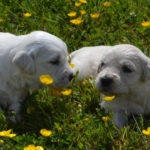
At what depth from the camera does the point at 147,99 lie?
5.04 metres

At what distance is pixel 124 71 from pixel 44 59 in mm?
764

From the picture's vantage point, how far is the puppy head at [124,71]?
15.8 feet

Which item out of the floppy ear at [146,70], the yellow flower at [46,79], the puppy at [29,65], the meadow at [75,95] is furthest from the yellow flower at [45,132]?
the floppy ear at [146,70]

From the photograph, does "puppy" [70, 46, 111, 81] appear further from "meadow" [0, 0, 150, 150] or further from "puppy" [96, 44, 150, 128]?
"puppy" [96, 44, 150, 128]

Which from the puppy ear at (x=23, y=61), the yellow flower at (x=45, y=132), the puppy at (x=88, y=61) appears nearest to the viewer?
the yellow flower at (x=45, y=132)

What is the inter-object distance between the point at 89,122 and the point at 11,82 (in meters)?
0.87

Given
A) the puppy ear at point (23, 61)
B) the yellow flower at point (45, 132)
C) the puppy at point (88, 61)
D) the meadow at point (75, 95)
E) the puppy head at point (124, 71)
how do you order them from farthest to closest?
the puppy at point (88, 61)
the puppy head at point (124, 71)
the puppy ear at point (23, 61)
the meadow at point (75, 95)
the yellow flower at point (45, 132)

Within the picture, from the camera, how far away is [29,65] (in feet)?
15.5

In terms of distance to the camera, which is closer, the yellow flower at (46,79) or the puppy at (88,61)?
the yellow flower at (46,79)

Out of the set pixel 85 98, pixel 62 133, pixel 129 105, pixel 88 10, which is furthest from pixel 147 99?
pixel 88 10

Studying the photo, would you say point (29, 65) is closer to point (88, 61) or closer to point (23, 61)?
point (23, 61)

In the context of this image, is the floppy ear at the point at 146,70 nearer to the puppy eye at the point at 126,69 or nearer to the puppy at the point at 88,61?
the puppy eye at the point at 126,69

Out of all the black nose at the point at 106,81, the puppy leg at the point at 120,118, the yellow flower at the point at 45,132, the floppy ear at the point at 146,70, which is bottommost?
the puppy leg at the point at 120,118

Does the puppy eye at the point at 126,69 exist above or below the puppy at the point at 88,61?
above
